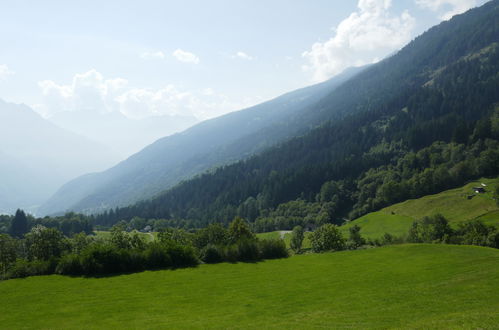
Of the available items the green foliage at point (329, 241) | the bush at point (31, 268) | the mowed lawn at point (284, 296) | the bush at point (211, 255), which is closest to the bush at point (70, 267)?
the bush at point (31, 268)

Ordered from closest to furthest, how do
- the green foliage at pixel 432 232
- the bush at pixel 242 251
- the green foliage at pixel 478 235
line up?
the bush at pixel 242 251 → the green foliage at pixel 478 235 → the green foliage at pixel 432 232

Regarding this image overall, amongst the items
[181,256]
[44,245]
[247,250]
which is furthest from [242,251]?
[44,245]

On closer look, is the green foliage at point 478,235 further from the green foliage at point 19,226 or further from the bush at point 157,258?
the green foliage at point 19,226

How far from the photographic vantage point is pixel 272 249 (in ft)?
264

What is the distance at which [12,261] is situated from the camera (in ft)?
231

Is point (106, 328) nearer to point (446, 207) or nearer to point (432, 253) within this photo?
point (432, 253)

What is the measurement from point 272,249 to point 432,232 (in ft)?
155

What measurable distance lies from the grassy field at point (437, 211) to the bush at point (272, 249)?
5327 cm

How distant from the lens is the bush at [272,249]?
79.7m

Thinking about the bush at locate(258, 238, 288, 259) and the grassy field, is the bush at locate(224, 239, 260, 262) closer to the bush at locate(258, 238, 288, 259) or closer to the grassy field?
the bush at locate(258, 238, 288, 259)

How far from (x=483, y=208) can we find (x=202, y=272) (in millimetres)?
101176

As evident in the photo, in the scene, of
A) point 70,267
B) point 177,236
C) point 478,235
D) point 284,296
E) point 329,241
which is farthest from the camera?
point 329,241

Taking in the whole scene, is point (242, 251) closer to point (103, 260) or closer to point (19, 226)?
point (103, 260)

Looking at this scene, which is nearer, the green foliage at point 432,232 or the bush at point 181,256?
the bush at point 181,256
